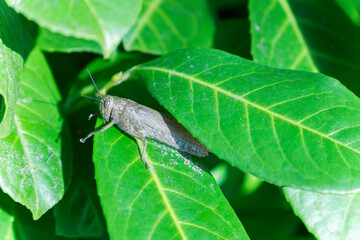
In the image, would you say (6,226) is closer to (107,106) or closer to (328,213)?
(107,106)

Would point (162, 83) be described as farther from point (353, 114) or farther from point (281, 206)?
point (281, 206)

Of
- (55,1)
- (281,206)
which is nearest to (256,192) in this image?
(281,206)

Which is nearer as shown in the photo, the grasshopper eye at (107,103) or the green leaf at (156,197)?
the green leaf at (156,197)

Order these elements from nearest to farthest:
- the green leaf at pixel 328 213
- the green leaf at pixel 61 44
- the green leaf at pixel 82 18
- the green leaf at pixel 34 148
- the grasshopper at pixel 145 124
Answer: the green leaf at pixel 82 18 → the green leaf at pixel 34 148 → the green leaf at pixel 328 213 → the grasshopper at pixel 145 124 → the green leaf at pixel 61 44

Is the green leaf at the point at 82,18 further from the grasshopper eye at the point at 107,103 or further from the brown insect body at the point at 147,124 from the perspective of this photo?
the grasshopper eye at the point at 107,103

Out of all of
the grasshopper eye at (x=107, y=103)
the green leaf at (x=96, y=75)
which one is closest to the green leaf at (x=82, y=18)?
the grasshopper eye at (x=107, y=103)

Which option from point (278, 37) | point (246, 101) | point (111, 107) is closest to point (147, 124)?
point (111, 107)
